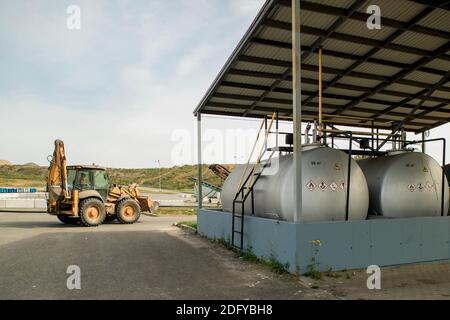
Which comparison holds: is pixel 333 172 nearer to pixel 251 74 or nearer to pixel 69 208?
pixel 251 74

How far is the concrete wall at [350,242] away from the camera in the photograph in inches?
282

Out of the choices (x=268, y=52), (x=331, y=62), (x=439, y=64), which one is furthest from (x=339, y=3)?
(x=439, y=64)

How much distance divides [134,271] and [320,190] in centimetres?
433

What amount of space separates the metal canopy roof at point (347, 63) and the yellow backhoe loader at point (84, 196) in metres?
7.02

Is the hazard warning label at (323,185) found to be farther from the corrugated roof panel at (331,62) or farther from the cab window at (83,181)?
the cab window at (83,181)

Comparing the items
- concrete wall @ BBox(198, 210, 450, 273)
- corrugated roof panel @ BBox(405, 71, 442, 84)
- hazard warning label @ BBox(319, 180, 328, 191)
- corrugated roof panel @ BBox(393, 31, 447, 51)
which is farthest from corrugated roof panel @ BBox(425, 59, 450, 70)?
hazard warning label @ BBox(319, 180, 328, 191)

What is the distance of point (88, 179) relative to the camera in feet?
57.8

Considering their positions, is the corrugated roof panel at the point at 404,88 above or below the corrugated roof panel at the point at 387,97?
above

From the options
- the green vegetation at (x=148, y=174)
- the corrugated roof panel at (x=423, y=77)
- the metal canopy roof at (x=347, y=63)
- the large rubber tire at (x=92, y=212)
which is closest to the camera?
the metal canopy roof at (x=347, y=63)

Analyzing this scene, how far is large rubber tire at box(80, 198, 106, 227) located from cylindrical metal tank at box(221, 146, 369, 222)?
10512 millimetres

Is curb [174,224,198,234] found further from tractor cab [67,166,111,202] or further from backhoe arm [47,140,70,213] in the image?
backhoe arm [47,140,70,213]

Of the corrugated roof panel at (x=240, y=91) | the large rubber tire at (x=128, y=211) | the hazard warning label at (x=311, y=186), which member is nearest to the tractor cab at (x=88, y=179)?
the large rubber tire at (x=128, y=211)

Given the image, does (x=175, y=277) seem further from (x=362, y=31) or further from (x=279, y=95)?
(x=279, y=95)
